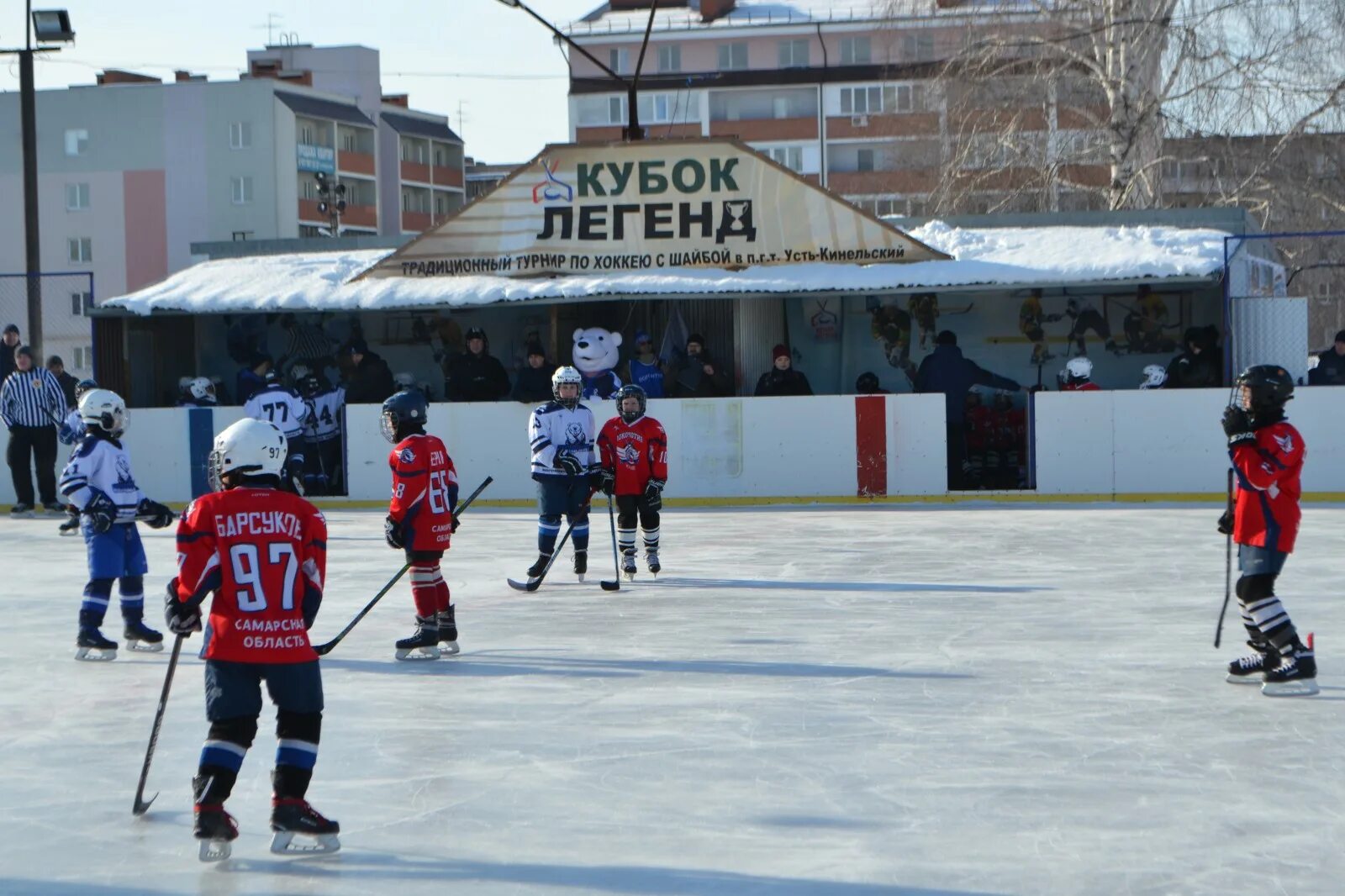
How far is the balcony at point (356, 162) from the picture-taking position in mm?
78812

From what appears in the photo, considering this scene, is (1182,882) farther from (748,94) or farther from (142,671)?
(748,94)

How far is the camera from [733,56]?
77250mm

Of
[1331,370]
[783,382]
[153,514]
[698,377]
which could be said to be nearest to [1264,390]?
[153,514]

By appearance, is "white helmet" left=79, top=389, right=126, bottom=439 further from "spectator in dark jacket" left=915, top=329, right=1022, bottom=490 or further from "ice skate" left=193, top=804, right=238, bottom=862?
"spectator in dark jacket" left=915, top=329, right=1022, bottom=490

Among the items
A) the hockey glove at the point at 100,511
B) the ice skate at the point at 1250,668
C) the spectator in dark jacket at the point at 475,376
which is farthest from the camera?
the spectator in dark jacket at the point at 475,376

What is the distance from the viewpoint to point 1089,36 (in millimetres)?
26094

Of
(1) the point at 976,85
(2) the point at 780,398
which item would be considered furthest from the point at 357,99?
(2) the point at 780,398

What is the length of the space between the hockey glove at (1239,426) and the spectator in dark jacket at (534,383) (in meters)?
11.9

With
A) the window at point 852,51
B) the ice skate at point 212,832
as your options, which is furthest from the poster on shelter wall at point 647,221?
the window at point 852,51

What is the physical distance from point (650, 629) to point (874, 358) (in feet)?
40.5

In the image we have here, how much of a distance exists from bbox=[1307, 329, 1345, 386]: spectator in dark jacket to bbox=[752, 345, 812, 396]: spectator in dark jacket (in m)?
5.15

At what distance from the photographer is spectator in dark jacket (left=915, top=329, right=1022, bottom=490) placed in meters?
19.1

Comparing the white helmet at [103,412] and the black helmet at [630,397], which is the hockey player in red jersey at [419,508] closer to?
the white helmet at [103,412]

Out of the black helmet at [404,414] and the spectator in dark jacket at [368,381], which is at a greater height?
the spectator in dark jacket at [368,381]
